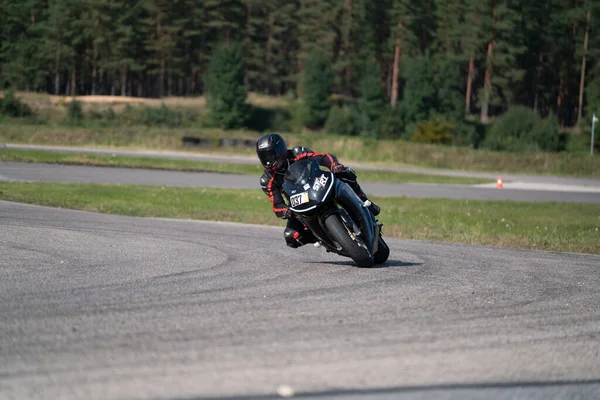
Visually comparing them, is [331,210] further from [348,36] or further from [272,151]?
[348,36]

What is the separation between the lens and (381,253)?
11.9 m

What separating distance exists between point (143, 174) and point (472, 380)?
1285 inches

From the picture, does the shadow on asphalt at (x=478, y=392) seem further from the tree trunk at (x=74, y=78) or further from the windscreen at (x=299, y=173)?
the tree trunk at (x=74, y=78)

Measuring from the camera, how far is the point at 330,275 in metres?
10.4

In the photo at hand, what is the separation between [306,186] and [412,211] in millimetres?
15963

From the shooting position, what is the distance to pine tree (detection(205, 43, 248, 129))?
8869cm

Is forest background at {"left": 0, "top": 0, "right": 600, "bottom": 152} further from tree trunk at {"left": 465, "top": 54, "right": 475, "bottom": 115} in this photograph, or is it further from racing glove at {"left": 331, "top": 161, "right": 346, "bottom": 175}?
racing glove at {"left": 331, "top": 161, "right": 346, "bottom": 175}

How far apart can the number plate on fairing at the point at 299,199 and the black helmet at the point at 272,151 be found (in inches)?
21.2

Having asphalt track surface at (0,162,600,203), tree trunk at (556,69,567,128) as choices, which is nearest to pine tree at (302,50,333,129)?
tree trunk at (556,69,567,128)

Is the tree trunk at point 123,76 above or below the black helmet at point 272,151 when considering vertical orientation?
above

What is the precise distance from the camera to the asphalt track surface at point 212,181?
33.6 m

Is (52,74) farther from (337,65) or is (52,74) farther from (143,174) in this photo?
(143,174)

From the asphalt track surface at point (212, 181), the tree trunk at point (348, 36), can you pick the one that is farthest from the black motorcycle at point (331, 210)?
the tree trunk at point (348, 36)

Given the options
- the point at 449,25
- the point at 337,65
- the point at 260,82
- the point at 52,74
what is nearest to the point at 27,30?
the point at 52,74
